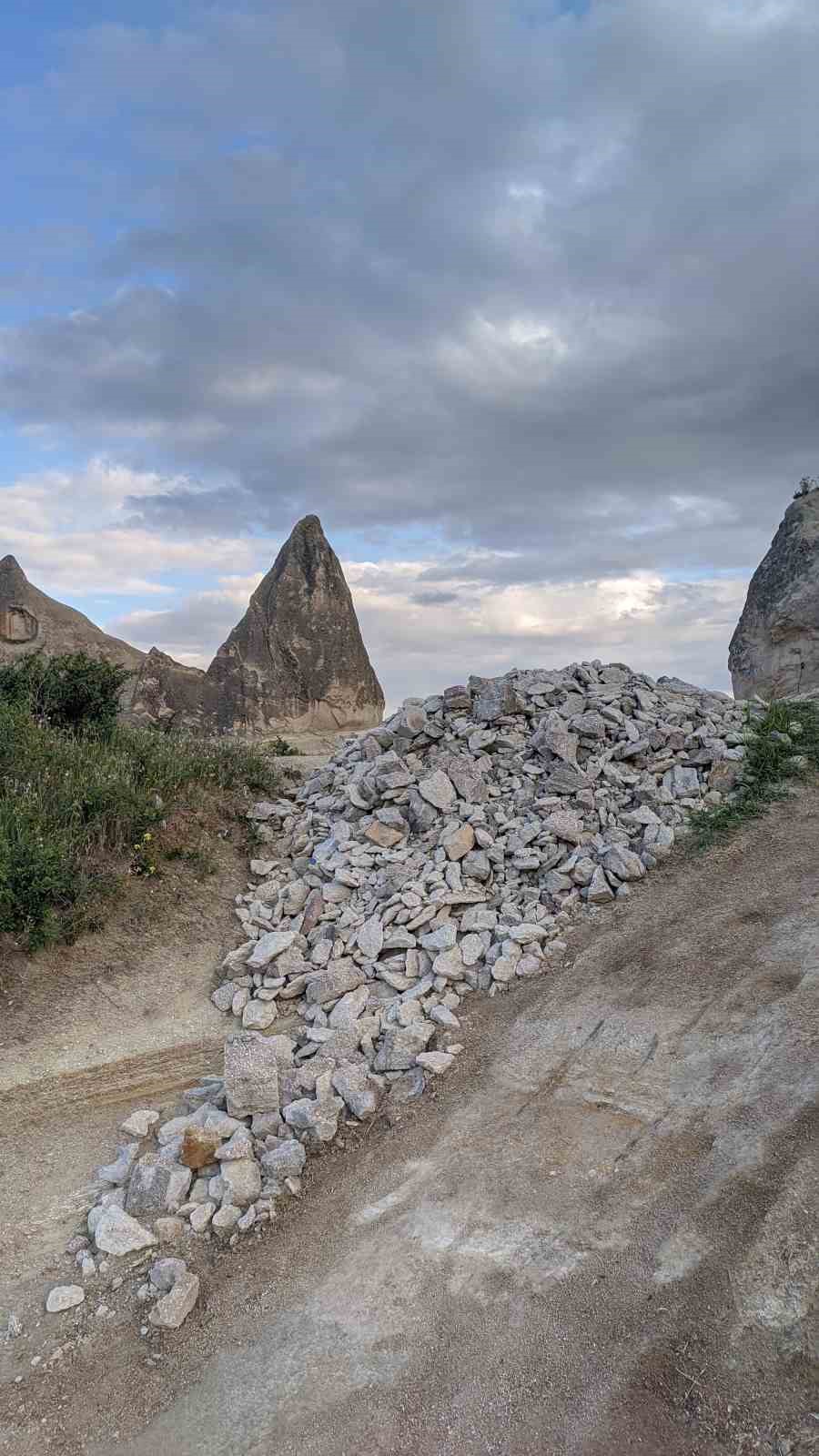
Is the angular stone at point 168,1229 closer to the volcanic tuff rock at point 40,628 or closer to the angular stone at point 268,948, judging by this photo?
the angular stone at point 268,948

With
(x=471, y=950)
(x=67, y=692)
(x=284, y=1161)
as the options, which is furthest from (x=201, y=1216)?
Answer: (x=67, y=692)

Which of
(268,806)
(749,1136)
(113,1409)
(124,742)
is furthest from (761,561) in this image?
(113,1409)

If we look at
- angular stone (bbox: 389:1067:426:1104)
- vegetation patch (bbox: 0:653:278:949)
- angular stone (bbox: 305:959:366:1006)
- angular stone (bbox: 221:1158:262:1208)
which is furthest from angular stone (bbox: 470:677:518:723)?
angular stone (bbox: 221:1158:262:1208)

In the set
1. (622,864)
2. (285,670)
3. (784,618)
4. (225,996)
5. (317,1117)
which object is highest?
(784,618)

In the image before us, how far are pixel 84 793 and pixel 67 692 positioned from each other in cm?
358

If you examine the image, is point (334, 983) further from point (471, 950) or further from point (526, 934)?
point (526, 934)

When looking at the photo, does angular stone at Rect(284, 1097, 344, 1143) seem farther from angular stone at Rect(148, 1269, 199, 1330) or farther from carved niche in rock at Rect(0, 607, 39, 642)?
carved niche in rock at Rect(0, 607, 39, 642)

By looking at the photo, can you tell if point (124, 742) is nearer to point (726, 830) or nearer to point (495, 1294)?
point (726, 830)

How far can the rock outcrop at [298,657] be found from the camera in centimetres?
1788

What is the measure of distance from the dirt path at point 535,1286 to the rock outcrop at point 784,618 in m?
9.85

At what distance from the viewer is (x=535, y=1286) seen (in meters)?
3.81

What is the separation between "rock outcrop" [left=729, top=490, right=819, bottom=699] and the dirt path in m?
9.85

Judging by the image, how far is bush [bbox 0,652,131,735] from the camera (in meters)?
11.0

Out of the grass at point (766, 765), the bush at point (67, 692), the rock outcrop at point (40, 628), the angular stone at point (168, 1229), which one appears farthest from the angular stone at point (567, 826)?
the rock outcrop at point (40, 628)
